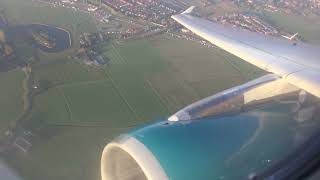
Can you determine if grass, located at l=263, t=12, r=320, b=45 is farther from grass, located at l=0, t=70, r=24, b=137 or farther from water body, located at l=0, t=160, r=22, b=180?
water body, located at l=0, t=160, r=22, b=180

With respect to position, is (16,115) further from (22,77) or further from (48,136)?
(22,77)

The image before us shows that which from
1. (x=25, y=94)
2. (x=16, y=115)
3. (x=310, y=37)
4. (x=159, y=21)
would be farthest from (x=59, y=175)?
(x=310, y=37)

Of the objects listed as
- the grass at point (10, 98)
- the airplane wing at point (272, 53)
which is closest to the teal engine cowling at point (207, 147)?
the airplane wing at point (272, 53)

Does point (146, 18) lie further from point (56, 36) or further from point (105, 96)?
point (105, 96)

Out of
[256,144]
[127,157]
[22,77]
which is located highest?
[256,144]

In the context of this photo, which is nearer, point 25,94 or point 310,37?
point 25,94

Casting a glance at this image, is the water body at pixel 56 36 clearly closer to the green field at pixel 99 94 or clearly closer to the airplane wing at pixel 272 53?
the green field at pixel 99 94

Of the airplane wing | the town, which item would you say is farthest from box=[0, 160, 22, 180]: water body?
the town
